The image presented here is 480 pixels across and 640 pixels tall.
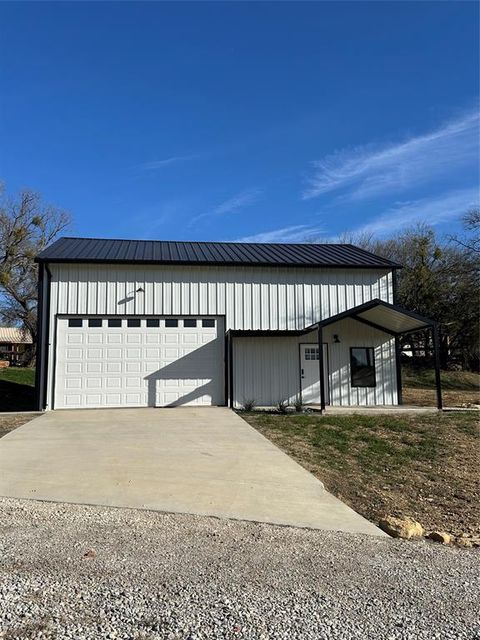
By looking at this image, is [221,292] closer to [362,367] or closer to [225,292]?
[225,292]

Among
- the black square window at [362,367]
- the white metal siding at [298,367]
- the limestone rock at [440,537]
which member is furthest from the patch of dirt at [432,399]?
the limestone rock at [440,537]

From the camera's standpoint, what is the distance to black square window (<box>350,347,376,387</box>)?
16031mm

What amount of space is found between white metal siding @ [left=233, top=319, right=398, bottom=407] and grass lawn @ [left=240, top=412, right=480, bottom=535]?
2.35 metres

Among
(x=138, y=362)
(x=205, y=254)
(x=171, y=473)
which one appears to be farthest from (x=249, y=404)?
(x=171, y=473)

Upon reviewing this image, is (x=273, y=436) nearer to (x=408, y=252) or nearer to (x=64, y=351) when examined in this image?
(x=64, y=351)

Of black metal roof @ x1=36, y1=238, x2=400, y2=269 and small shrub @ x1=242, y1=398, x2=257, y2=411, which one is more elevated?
black metal roof @ x1=36, y1=238, x2=400, y2=269

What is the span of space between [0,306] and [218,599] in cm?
3568

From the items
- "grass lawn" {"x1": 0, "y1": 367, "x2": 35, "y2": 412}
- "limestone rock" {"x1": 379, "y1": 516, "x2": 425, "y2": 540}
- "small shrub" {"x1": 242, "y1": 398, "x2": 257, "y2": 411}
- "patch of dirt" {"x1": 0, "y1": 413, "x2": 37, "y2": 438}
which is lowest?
"limestone rock" {"x1": 379, "y1": 516, "x2": 425, "y2": 540}

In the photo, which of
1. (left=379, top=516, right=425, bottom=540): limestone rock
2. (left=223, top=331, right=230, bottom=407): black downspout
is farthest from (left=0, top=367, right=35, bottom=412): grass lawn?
(left=379, top=516, right=425, bottom=540): limestone rock

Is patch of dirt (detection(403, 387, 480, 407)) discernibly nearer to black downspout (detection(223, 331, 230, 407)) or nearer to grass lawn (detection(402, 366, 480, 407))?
grass lawn (detection(402, 366, 480, 407))

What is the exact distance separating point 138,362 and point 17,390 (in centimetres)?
729

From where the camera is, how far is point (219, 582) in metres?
3.38

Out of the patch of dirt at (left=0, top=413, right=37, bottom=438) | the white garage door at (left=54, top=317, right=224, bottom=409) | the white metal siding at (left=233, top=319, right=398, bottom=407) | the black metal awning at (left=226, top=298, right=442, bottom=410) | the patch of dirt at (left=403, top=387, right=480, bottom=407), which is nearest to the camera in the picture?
the patch of dirt at (left=0, top=413, right=37, bottom=438)

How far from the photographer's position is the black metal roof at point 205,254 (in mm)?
15172
